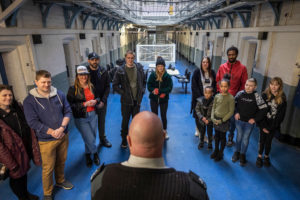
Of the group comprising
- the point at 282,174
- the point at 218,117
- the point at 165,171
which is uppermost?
the point at 165,171

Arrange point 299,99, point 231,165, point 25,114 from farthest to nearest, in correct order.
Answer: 1. point 299,99
2. point 231,165
3. point 25,114

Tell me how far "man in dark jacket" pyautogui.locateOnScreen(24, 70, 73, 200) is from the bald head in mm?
1656

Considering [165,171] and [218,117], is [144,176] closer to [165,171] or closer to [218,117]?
[165,171]

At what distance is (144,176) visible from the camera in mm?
799

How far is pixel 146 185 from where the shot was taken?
778 mm

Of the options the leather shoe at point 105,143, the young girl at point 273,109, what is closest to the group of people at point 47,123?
the leather shoe at point 105,143

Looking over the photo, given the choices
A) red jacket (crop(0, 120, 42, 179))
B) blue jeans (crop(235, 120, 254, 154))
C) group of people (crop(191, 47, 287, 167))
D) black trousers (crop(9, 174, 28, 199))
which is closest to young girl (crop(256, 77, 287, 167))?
group of people (crop(191, 47, 287, 167))

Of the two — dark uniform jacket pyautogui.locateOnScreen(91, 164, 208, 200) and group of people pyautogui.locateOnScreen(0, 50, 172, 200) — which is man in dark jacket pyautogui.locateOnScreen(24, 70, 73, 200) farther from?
dark uniform jacket pyautogui.locateOnScreen(91, 164, 208, 200)

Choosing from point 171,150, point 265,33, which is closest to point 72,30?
point 171,150

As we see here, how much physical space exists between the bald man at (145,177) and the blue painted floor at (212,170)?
1.97m

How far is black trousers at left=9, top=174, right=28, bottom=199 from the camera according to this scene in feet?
6.97

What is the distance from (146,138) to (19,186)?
2.24m

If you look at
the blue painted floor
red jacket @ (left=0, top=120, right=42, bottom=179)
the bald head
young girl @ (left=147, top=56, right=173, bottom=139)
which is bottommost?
the blue painted floor

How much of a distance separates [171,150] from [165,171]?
107 inches
